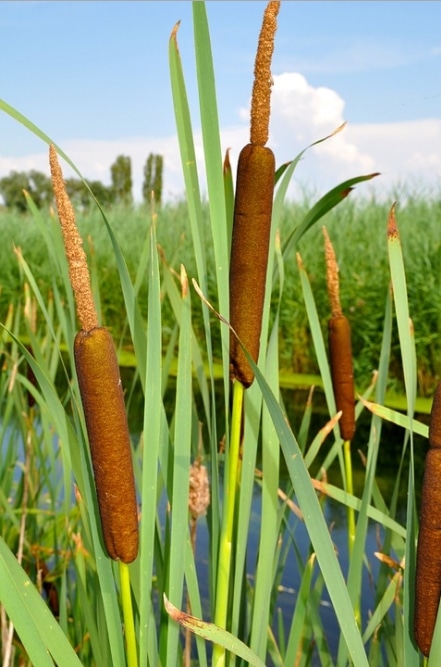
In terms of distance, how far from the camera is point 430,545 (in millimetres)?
420

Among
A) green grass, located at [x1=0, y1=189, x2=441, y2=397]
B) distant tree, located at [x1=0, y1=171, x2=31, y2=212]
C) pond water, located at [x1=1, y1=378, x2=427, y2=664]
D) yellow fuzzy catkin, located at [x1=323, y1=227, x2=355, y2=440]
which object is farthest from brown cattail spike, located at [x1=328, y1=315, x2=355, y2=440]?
distant tree, located at [x1=0, y1=171, x2=31, y2=212]

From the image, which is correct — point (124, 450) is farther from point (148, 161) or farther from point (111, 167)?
point (111, 167)

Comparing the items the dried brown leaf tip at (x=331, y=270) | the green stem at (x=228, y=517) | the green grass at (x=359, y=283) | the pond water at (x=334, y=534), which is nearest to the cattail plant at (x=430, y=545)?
the green stem at (x=228, y=517)

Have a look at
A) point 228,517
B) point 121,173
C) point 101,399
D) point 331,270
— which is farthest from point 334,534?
point 121,173

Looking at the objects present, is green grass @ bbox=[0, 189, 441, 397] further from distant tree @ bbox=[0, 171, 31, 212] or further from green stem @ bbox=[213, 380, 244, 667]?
distant tree @ bbox=[0, 171, 31, 212]

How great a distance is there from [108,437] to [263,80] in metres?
0.21

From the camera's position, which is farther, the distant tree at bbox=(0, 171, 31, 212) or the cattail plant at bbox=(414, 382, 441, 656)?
the distant tree at bbox=(0, 171, 31, 212)

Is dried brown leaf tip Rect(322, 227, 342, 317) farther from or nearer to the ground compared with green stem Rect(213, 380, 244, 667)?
farther from the ground

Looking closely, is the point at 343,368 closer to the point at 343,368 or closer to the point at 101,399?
the point at 343,368

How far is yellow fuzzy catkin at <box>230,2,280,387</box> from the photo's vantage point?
439 millimetres

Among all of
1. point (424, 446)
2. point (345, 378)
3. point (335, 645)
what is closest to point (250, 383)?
point (345, 378)

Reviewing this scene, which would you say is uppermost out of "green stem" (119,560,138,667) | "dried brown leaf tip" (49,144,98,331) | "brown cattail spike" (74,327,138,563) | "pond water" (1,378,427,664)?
"dried brown leaf tip" (49,144,98,331)

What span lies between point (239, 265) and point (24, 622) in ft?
0.73

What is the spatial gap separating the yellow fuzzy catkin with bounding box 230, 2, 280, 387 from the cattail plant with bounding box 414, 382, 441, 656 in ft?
0.37
